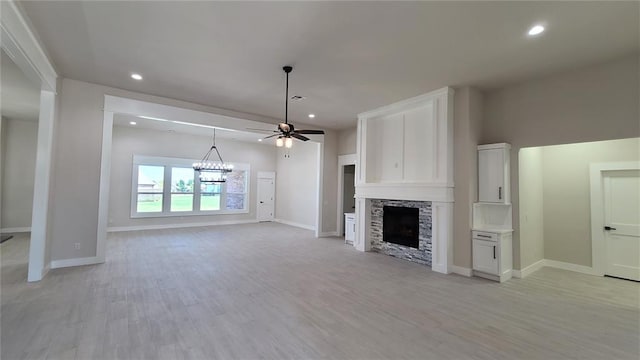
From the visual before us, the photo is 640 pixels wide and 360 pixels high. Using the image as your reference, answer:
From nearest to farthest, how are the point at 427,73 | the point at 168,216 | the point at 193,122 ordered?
the point at 427,73, the point at 193,122, the point at 168,216

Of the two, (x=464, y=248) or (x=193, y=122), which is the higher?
(x=193, y=122)

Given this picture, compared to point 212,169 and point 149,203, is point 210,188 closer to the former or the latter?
point 212,169

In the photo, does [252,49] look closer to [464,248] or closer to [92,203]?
[92,203]

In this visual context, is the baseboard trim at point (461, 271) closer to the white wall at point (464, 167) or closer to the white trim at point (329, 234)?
the white wall at point (464, 167)

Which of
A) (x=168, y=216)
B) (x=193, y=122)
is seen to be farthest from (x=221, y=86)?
(x=168, y=216)

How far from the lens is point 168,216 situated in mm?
9938

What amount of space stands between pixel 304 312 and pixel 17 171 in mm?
10518

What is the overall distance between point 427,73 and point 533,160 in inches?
112

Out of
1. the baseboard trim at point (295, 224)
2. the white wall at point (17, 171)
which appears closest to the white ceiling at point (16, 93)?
the white wall at point (17, 171)

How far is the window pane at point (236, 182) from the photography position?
446 inches

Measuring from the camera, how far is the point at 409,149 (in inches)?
236

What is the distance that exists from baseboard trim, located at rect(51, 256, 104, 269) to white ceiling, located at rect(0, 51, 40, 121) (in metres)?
3.35

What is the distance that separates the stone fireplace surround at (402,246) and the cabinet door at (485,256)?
877 millimetres

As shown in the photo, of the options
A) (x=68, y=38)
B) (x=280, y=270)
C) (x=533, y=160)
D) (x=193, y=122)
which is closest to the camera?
(x=68, y=38)
